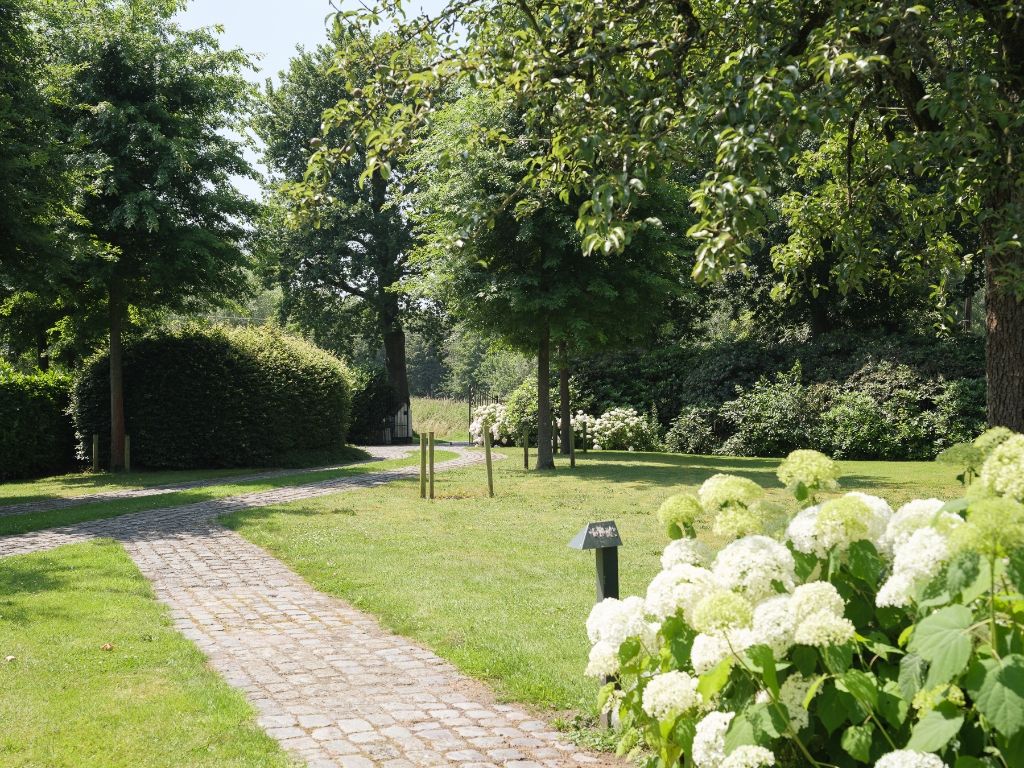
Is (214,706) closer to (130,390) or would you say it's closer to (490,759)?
(490,759)

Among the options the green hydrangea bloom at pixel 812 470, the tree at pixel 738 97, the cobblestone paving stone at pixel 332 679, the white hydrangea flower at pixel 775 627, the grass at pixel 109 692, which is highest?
the tree at pixel 738 97

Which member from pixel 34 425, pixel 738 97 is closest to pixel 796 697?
pixel 738 97

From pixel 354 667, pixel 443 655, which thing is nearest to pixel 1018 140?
pixel 443 655

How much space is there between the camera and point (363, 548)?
32.3 ft

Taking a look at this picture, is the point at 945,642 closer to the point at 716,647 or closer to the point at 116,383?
the point at 716,647

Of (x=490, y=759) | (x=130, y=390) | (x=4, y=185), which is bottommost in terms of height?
(x=490, y=759)

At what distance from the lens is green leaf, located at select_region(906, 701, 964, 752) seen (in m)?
2.12

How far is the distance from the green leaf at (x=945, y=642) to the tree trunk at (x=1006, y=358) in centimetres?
604

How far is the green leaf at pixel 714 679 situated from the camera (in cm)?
251

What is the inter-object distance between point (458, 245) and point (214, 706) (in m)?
3.21

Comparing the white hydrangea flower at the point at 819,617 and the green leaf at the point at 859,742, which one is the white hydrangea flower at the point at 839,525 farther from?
the green leaf at the point at 859,742

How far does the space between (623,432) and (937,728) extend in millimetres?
24009

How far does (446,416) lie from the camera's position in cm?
4750

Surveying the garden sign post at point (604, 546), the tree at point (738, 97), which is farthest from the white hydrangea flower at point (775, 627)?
the tree at point (738, 97)
